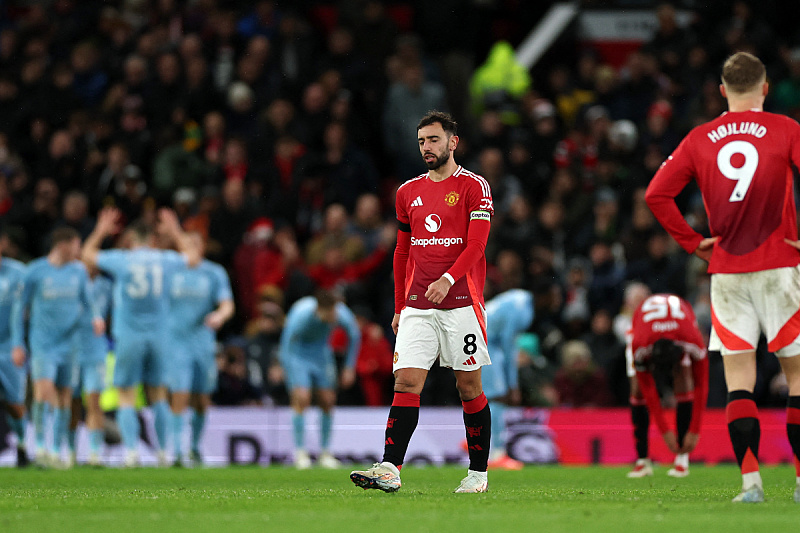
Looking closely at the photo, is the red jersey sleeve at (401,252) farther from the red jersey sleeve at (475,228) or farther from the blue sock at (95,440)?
the blue sock at (95,440)

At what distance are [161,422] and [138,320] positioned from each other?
53.8 inches

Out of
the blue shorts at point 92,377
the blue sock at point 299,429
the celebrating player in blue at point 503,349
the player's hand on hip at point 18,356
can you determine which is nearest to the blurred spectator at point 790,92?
the celebrating player in blue at point 503,349

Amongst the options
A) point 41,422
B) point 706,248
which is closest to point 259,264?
point 41,422

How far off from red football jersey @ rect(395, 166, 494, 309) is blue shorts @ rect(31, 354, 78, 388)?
26.3 ft

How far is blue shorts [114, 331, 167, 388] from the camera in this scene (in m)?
15.5

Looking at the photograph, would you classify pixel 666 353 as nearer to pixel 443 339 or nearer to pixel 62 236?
pixel 443 339

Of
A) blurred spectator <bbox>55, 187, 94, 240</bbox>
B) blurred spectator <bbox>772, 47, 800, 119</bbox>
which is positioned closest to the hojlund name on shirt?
blurred spectator <bbox>772, 47, 800, 119</bbox>

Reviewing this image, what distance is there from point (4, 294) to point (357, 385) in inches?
210

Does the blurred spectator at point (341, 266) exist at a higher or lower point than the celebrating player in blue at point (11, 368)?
higher

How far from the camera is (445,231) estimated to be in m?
8.72

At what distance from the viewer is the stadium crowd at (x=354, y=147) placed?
18.1 m

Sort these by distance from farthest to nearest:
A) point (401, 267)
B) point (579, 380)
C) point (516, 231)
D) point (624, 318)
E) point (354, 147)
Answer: point (354, 147), point (516, 231), point (579, 380), point (624, 318), point (401, 267)

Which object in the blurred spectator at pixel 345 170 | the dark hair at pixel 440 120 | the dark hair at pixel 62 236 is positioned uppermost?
the blurred spectator at pixel 345 170

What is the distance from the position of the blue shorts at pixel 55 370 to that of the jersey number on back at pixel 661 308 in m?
7.65
